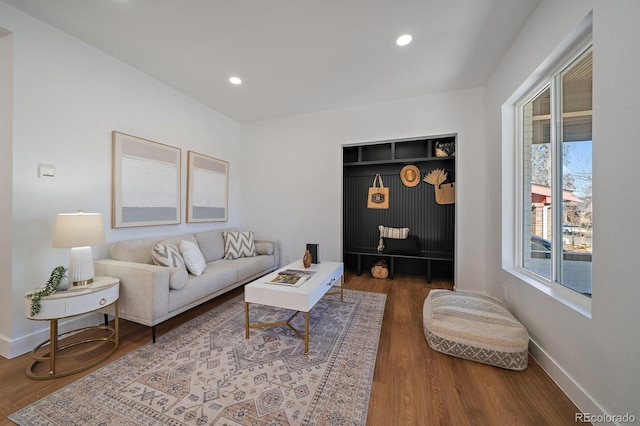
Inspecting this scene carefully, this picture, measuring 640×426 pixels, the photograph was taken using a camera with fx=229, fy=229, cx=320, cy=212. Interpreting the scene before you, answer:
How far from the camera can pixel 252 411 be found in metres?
1.32

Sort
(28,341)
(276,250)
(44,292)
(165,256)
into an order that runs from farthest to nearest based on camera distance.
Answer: (276,250)
(165,256)
(28,341)
(44,292)

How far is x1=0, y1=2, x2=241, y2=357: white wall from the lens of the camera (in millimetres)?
1849

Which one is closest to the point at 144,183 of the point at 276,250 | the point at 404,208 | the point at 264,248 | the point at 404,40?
the point at 264,248

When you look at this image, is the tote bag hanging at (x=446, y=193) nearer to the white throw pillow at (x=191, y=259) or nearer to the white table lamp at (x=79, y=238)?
the white throw pillow at (x=191, y=259)

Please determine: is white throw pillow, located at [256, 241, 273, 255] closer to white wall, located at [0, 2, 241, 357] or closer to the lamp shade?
white wall, located at [0, 2, 241, 357]

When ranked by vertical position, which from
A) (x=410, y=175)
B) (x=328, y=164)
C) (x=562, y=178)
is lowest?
(x=562, y=178)

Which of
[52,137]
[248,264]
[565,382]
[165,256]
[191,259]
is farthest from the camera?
[248,264]

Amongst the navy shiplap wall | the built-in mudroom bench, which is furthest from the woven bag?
the navy shiplap wall

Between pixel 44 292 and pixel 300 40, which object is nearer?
pixel 44 292

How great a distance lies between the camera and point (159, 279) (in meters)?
1.98

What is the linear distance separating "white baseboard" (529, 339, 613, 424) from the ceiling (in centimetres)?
266

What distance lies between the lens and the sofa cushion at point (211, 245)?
323cm

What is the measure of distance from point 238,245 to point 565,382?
3551 mm

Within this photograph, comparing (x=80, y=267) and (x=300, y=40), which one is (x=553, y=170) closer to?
(x=300, y=40)
